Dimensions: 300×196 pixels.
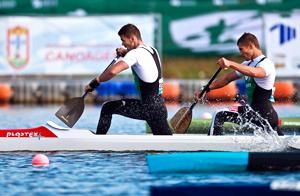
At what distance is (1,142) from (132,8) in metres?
Answer: 16.7

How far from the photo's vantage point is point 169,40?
32250 mm

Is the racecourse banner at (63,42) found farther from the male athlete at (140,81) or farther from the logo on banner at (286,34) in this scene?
the male athlete at (140,81)

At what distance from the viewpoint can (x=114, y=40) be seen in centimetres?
3162

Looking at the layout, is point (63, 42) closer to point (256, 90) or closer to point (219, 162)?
point (256, 90)

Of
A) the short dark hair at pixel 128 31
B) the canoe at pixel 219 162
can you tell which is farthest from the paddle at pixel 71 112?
the canoe at pixel 219 162

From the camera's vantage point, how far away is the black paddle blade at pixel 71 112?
54.6 ft

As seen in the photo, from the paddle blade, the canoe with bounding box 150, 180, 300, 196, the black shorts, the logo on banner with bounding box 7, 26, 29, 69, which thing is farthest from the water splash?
the logo on banner with bounding box 7, 26, 29, 69

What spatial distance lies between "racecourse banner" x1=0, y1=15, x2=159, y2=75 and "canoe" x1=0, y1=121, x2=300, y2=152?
1554 cm

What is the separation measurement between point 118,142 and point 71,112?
127cm

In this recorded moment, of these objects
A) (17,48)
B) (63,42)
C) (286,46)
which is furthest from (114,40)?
(286,46)

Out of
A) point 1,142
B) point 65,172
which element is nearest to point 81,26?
point 1,142

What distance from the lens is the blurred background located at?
3159 cm

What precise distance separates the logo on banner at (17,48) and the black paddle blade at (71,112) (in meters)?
14.8

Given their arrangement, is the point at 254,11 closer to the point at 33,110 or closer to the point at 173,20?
the point at 173,20
